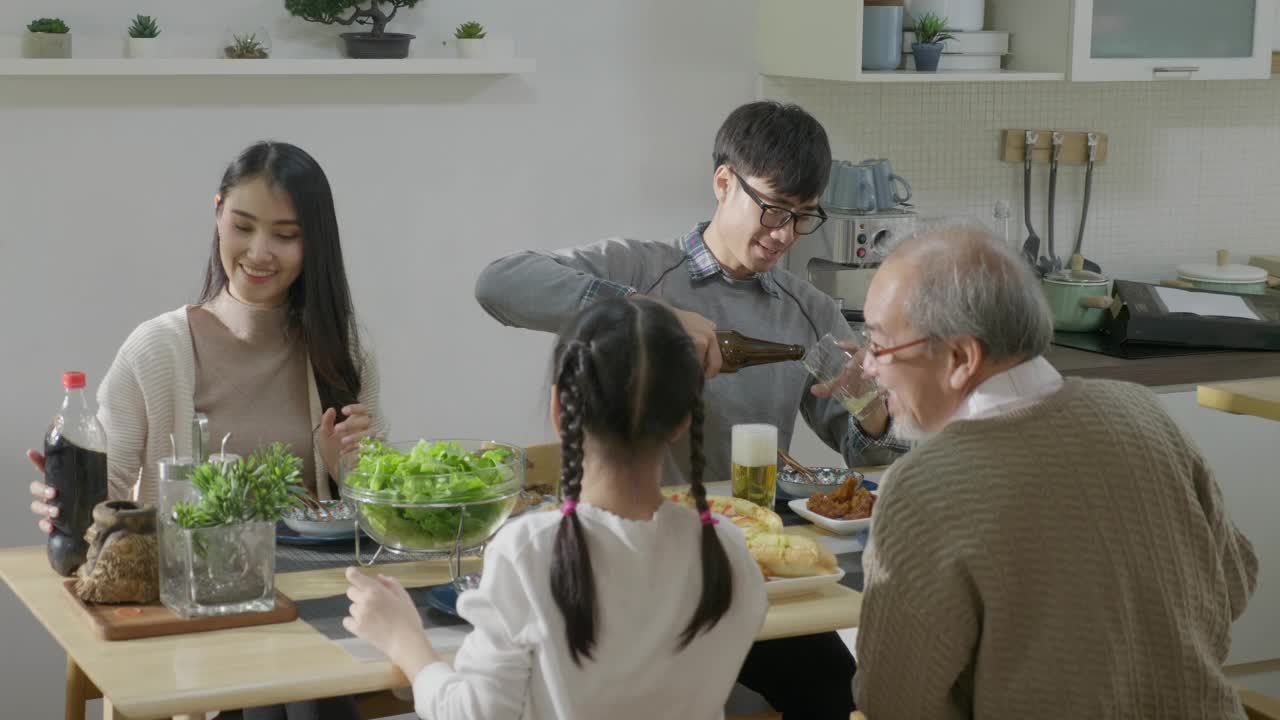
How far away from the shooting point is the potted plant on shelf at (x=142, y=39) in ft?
10.1

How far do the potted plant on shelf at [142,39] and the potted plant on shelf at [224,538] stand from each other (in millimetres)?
1649

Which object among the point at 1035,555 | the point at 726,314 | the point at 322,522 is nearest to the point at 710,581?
the point at 1035,555

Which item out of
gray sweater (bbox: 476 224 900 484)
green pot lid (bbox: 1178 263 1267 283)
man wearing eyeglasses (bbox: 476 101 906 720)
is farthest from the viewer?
green pot lid (bbox: 1178 263 1267 283)

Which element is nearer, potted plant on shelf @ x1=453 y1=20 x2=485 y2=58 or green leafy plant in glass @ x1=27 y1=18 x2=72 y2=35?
green leafy plant in glass @ x1=27 y1=18 x2=72 y2=35

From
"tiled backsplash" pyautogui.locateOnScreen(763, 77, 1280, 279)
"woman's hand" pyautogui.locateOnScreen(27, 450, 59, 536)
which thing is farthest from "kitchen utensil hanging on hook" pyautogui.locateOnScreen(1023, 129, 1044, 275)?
"woman's hand" pyautogui.locateOnScreen(27, 450, 59, 536)

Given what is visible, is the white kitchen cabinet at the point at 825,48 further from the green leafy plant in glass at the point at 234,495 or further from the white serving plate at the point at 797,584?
the green leafy plant in glass at the point at 234,495

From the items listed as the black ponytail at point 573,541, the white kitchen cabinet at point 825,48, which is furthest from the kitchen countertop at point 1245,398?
the white kitchen cabinet at point 825,48

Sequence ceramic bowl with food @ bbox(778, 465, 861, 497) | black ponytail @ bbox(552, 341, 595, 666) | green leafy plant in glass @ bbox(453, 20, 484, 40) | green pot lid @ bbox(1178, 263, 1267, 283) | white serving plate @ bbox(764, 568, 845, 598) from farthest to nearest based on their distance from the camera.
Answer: green pot lid @ bbox(1178, 263, 1267, 283), green leafy plant in glass @ bbox(453, 20, 484, 40), ceramic bowl with food @ bbox(778, 465, 861, 497), white serving plate @ bbox(764, 568, 845, 598), black ponytail @ bbox(552, 341, 595, 666)

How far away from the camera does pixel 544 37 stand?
349 centimetres

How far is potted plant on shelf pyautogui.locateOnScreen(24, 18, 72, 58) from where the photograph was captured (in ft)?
9.81

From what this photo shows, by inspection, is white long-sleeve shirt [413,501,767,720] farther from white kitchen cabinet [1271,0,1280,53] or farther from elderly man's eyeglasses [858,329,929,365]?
white kitchen cabinet [1271,0,1280,53]

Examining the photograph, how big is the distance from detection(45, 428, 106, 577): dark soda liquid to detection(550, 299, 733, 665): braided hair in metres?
0.74

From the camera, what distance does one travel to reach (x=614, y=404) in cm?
142

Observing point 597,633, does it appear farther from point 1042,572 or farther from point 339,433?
point 339,433
